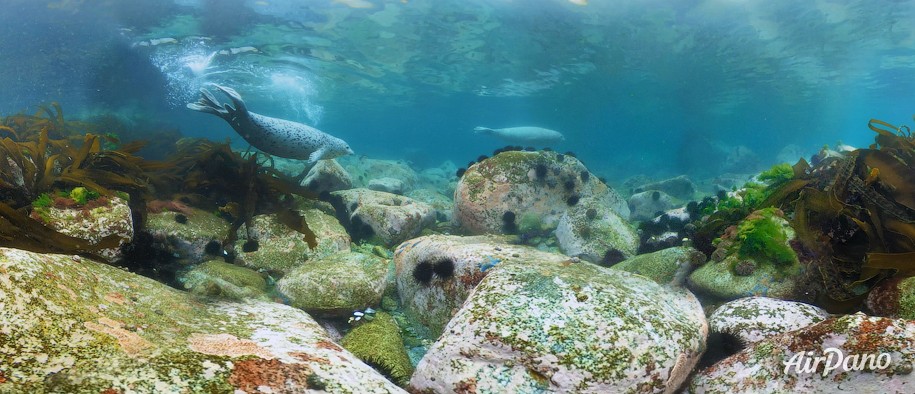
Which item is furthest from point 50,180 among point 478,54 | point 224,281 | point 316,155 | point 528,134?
point 478,54

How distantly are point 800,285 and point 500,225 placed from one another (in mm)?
5237

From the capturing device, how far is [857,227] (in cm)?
424

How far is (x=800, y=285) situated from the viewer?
4.33 metres

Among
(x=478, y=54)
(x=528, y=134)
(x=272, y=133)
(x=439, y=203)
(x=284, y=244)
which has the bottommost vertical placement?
(x=284, y=244)

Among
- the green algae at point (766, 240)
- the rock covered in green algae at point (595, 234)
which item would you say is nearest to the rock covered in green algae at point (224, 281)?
the rock covered in green algae at point (595, 234)

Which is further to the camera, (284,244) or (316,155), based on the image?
(316,155)

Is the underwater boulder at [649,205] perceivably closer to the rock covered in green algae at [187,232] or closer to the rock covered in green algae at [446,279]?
the rock covered in green algae at [446,279]

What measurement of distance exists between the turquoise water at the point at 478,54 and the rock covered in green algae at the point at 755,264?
20.2m

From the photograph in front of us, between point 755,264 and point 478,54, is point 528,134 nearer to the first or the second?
point 478,54

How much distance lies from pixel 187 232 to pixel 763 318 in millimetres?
7076

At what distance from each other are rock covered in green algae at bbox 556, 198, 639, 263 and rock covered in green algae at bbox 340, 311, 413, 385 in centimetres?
423

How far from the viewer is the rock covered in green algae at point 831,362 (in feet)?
8.03

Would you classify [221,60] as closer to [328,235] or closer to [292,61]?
[292,61]

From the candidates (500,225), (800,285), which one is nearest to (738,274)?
(800,285)
